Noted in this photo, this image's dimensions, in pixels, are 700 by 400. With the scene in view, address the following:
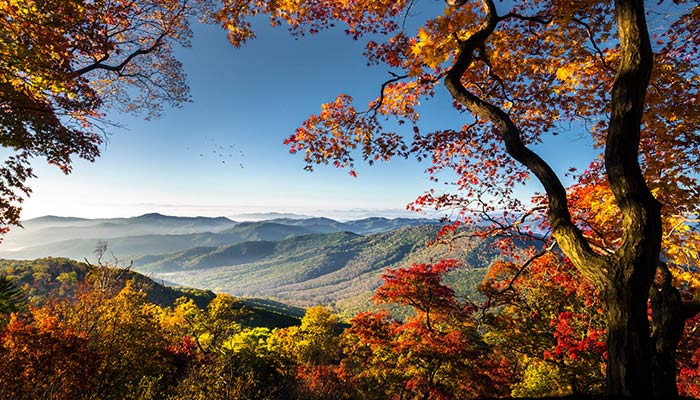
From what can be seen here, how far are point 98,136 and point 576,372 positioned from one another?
58.5ft

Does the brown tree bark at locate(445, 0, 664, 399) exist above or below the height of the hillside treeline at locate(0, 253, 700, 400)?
above

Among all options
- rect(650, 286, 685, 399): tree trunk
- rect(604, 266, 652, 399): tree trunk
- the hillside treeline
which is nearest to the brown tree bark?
rect(604, 266, 652, 399): tree trunk

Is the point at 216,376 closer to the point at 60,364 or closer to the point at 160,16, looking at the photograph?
the point at 60,364

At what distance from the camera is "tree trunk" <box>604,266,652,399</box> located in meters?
2.31

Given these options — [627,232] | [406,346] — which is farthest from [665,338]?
[406,346]

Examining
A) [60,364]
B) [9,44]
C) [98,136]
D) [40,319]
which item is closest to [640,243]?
[9,44]

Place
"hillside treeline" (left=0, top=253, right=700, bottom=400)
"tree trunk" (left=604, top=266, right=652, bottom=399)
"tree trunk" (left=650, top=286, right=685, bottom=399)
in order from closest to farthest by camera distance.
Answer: "tree trunk" (left=604, top=266, right=652, bottom=399) < "tree trunk" (left=650, top=286, right=685, bottom=399) < "hillside treeline" (left=0, top=253, right=700, bottom=400)

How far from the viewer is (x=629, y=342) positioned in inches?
92.8

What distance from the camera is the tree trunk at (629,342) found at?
90.9 inches

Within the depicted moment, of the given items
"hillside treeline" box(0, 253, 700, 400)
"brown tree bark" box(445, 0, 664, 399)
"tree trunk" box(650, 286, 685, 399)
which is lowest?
"hillside treeline" box(0, 253, 700, 400)

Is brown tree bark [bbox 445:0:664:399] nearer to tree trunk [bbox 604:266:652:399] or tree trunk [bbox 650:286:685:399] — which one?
tree trunk [bbox 604:266:652:399]

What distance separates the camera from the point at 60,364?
1025cm

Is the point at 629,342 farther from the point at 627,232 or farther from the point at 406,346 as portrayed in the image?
the point at 406,346

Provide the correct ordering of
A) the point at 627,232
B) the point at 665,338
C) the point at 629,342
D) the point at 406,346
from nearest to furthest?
1. the point at 629,342
2. the point at 627,232
3. the point at 665,338
4. the point at 406,346
